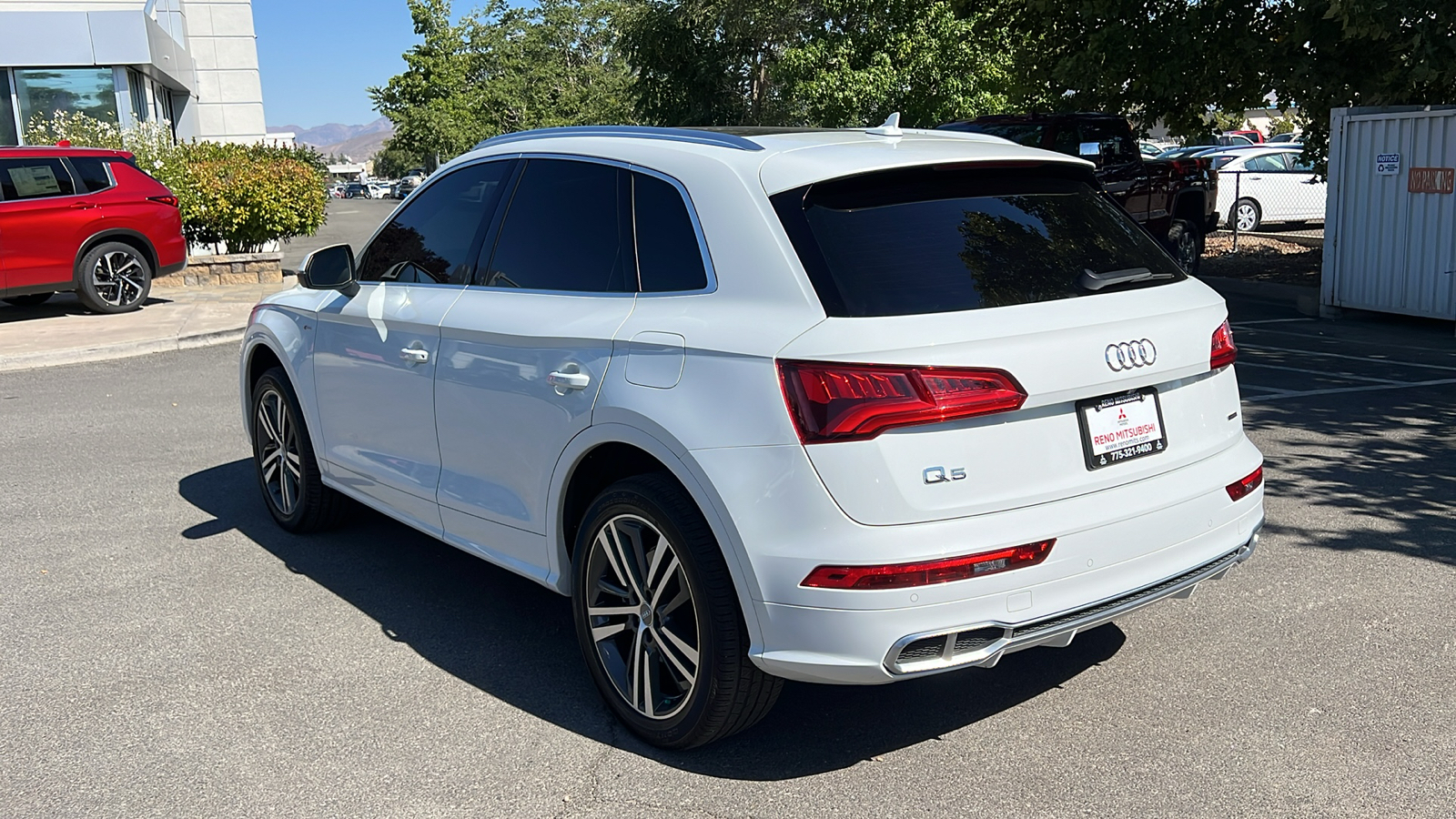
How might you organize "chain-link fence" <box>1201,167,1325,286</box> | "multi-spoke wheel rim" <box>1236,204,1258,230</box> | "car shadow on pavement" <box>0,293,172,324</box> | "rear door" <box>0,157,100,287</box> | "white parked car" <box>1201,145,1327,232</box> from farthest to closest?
"multi-spoke wheel rim" <box>1236,204,1258,230</box> < "white parked car" <box>1201,145,1327,232</box> < "chain-link fence" <box>1201,167,1325,286</box> < "car shadow on pavement" <box>0,293,172,324</box> < "rear door" <box>0,157,100,287</box>

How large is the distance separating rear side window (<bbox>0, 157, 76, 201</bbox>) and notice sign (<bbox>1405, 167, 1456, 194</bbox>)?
14.3 m

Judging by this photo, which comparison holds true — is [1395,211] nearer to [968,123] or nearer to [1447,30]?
[1447,30]

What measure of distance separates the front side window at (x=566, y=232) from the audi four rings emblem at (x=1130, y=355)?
144 cm

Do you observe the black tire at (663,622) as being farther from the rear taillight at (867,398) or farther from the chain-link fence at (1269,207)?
the chain-link fence at (1269,207)

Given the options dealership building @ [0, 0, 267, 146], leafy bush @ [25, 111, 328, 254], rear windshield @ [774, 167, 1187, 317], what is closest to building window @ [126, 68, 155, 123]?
dealership building @ [0, 0, 267, 146]

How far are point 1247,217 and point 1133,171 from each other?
9370mm

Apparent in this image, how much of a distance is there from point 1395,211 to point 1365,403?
15.8 ft

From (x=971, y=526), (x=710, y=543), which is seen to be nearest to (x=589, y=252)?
(x=710, y=543)

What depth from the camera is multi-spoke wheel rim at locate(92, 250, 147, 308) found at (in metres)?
15.0

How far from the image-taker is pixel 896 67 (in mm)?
27172

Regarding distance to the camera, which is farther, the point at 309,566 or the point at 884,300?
the point at 309,566

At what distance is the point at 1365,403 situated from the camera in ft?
28.8

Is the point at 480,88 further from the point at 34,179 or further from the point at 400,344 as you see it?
the point at 400,344

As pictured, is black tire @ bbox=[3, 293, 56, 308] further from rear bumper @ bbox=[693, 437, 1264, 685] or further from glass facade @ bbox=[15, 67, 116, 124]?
rear bumper @ bbox=[693, 437, 1264, 685]
